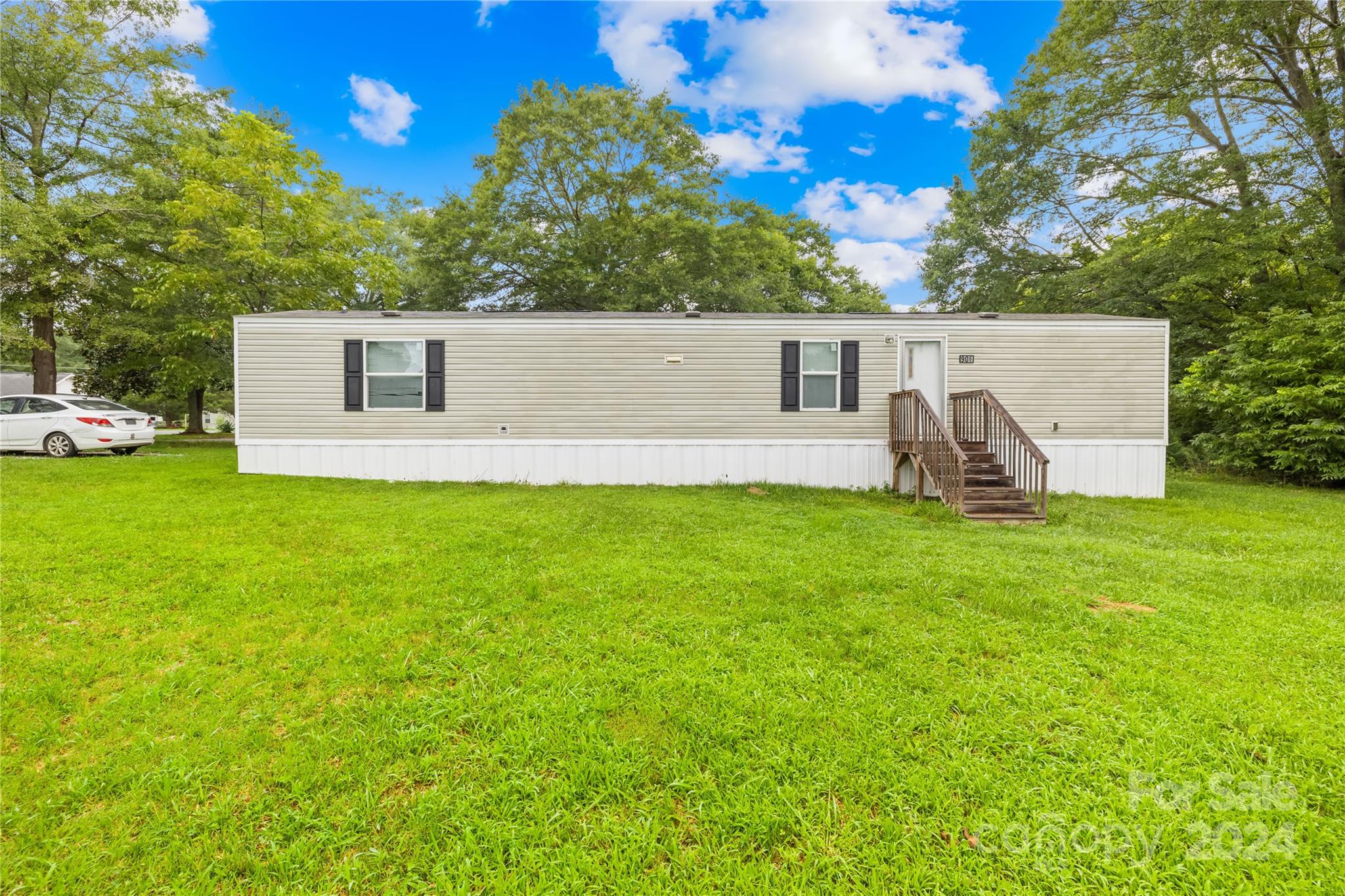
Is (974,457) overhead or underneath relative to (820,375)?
underneath

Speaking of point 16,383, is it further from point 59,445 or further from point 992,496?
point 992,496

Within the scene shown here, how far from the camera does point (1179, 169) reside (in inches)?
483

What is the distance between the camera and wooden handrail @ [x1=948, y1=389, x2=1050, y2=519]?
670 centimetres

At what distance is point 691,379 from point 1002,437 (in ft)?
15.8

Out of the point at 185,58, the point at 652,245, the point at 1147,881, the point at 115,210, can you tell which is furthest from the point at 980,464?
the point at 185,58

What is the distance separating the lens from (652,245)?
16547 millimetres

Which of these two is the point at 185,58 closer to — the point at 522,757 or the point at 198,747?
the point at 198,747

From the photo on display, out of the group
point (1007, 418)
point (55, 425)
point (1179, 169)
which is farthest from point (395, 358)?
point (1179, 169)

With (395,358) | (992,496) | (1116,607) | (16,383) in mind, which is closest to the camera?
(1116,607)

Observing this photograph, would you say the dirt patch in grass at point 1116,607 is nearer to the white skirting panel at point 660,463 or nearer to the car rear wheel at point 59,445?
the white skirting panel at point 660,463

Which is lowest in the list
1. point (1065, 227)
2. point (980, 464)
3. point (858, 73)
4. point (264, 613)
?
point (264, 613)

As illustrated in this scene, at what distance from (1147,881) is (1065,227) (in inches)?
754

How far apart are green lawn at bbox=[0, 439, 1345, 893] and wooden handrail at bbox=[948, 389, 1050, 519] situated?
2391 millimetres

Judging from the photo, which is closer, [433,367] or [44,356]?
[433,367]
